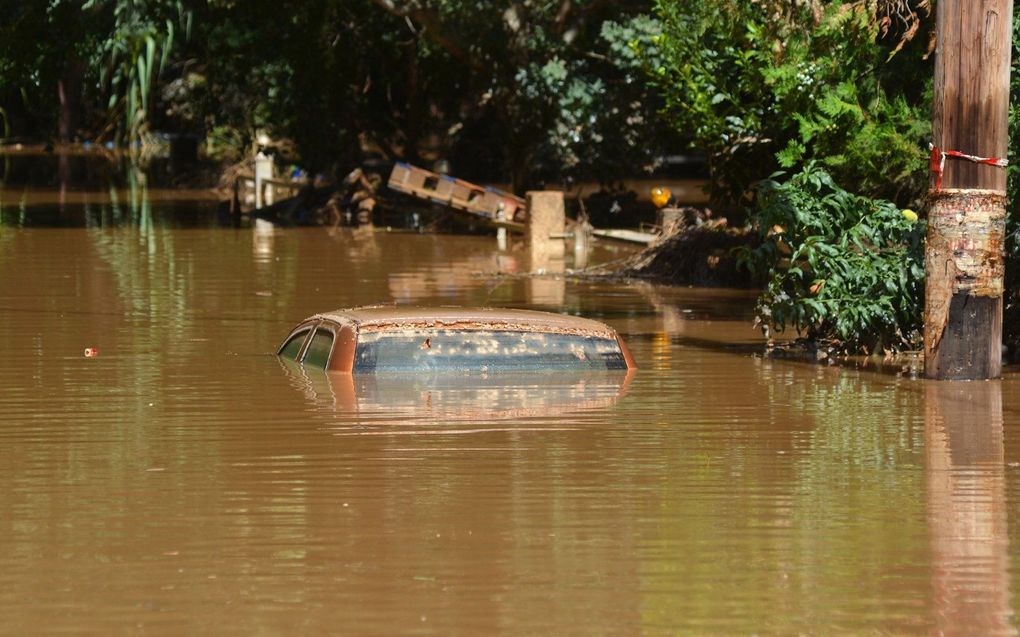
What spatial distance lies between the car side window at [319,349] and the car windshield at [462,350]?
0.44 metres

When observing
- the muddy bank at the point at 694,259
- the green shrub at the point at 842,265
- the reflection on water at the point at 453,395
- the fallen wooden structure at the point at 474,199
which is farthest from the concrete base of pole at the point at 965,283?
the fallen wooden structure at the point at 474,199

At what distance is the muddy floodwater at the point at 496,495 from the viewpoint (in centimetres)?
688

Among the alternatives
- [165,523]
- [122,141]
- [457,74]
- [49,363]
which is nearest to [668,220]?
[49,363]

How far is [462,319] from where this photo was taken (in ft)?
41.8

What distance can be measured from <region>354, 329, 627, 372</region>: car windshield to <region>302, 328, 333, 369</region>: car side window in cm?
44

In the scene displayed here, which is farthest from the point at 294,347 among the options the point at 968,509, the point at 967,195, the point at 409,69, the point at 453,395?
the point at 409,69

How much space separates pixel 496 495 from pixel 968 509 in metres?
2.27

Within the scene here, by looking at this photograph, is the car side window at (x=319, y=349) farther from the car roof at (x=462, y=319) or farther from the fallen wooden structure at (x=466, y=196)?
the fallen wooden structure at (x=466, y=196)

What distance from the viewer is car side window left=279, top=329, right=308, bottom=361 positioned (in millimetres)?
13949

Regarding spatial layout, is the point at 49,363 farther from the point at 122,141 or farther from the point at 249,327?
the point at 122,141

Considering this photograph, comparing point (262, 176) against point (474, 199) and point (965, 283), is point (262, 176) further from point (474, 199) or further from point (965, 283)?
point (965, 283)

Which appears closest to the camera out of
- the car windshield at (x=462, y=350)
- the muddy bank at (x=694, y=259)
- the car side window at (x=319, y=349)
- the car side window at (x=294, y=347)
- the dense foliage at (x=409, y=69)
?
the car windshield at (x=462, y=350)

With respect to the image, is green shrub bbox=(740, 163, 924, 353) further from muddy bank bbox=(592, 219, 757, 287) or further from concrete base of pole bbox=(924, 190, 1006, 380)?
muddy bank bbox=(592, 219, 757, 287)

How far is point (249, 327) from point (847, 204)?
18.6ft
